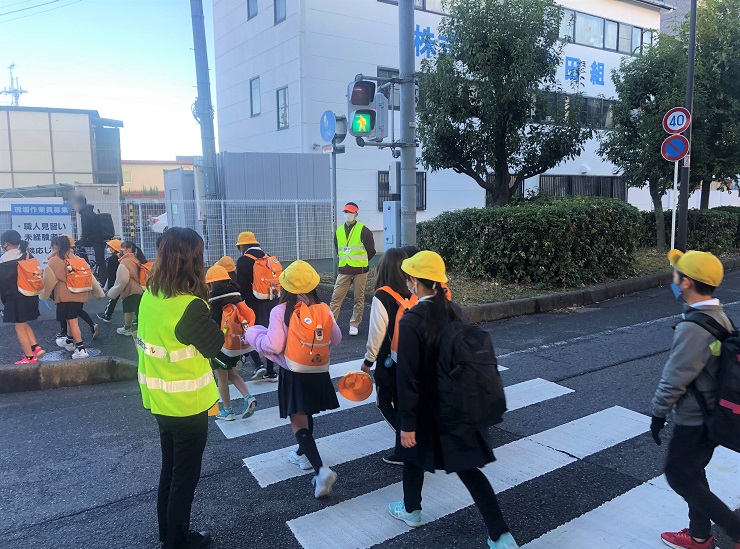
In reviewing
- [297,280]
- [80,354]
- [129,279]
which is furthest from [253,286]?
[297,280]

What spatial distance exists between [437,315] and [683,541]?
1837 millimetres

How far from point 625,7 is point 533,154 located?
17.0 m

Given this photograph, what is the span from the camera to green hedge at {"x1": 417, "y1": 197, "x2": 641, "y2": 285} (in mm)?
10453

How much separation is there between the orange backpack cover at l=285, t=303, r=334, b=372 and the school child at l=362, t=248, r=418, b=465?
0.33 metres

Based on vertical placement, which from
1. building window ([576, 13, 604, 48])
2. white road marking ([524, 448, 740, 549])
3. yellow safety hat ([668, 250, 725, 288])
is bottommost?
white road marking ([524, 448, 740, 549])

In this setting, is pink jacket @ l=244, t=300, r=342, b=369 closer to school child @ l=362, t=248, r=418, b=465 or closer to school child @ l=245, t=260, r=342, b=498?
school child @ l=245, t=260, r=342, b=498

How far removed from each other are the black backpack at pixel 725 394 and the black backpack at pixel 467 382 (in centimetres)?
103

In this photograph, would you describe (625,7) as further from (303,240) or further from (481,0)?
(303,240)

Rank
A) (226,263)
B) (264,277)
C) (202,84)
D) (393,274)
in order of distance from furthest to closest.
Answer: (202,84)
(264,277)
(226,263)
(393,274)

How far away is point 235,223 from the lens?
1413 cm

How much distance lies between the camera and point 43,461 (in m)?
4.37

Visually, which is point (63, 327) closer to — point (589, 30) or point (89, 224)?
point (89, 224)

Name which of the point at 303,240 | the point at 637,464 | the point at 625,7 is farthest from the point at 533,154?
the point at 625,7

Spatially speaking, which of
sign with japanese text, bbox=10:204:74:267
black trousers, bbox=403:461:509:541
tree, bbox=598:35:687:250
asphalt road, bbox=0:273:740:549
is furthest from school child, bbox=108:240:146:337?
tree, bbox=598:35:687:250
